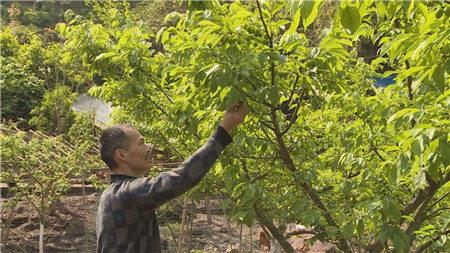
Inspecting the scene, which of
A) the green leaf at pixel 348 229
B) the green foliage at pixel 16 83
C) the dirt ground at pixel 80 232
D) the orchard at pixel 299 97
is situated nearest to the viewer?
the orchard at pixel 299 97

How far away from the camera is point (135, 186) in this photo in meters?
1.81

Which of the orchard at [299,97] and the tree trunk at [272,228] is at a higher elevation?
the orchard at [299,97]

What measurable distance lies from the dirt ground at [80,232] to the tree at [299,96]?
24.8 ft

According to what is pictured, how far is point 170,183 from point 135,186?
0.47 ft

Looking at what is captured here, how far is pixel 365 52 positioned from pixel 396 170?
498 inches

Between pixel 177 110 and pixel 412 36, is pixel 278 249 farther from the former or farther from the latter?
pixel 412 36

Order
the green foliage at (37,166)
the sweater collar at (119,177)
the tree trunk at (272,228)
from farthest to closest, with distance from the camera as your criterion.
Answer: the green foliage at (37,166) < the tree trunk at (272,228) < the sweater collar at (119,177)

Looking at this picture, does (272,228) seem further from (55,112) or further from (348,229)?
(55,112)

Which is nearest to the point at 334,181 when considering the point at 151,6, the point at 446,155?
the point at 446,155

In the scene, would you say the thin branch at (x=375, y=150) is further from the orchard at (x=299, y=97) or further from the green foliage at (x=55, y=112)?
the green foliage at (x=55, y=112)

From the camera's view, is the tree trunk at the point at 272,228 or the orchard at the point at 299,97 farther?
the tree trunk at the point at 272,228

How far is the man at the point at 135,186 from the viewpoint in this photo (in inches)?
69.6

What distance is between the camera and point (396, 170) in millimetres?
2475

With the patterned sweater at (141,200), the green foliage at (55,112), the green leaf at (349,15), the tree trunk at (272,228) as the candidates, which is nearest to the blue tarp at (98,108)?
the green foliage at (55,112)
